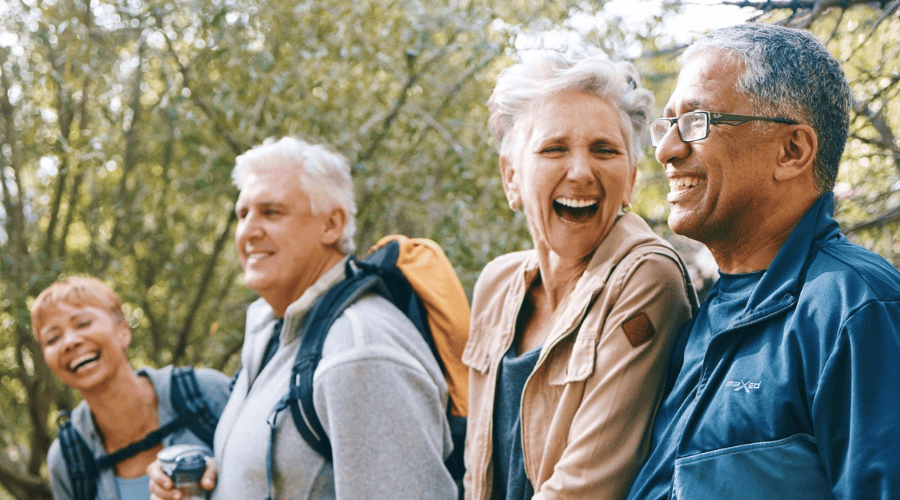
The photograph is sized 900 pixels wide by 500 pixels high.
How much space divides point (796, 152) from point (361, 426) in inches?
50.7

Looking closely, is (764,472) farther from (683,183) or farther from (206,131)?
(206,131)

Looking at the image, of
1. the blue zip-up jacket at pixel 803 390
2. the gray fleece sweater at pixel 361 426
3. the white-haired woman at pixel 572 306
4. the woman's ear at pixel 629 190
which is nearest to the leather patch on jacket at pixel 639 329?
the white-haired woman at pixel 572 306

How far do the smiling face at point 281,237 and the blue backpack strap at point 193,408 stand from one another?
65cm

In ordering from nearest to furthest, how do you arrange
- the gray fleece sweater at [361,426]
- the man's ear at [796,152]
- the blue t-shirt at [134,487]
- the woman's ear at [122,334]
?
the man's ear at [796,152] → the gray fleece sweater at [361,426] → the blue t-shirt at [134,487] → the woman's ear at [122,334]

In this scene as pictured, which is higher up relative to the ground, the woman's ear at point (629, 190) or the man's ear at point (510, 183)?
the man's ear at point (510, 183)

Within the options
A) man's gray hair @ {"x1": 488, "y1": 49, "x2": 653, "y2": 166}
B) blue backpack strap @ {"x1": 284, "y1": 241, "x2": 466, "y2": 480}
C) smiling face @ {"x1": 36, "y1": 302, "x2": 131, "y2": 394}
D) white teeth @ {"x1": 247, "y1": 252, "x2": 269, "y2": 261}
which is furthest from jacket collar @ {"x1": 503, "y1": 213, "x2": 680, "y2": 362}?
smiling face @ {"x1": 36, "y1": 302, "x2": 131, "y2": 394}

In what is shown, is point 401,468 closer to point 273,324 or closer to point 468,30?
point 273,324

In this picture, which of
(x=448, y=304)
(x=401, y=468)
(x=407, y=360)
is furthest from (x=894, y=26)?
(x=401, y=468)

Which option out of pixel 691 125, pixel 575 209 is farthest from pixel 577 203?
pixel 691 125

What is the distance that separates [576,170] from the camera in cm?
183

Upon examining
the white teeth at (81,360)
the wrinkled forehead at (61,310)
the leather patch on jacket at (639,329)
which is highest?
the wrinkled forehead at (61,310)

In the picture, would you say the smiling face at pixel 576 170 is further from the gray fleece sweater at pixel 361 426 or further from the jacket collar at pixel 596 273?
the gray fleece sweater at pixel 361 426

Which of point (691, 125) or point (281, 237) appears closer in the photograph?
point (691, 125)

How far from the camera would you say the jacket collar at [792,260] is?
1323mm
